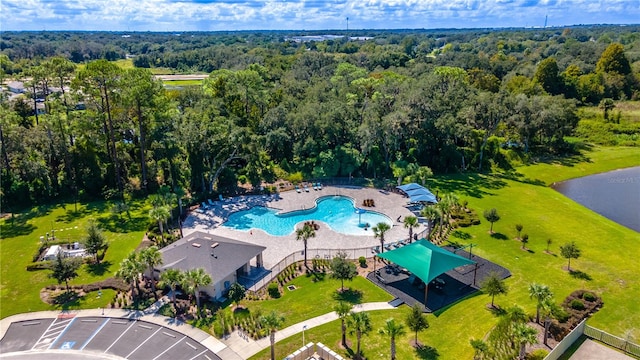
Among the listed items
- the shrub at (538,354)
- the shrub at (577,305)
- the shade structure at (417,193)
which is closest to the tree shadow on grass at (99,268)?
the shade structure at (417,193)

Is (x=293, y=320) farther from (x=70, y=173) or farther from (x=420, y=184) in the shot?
(x=70, y=173)

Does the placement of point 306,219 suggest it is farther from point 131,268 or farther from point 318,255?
point 131,268

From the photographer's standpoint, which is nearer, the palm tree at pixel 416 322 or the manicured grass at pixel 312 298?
the palm tree at pixel 416 322

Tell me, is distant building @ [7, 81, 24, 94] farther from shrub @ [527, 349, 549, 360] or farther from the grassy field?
shrub @ [527, 349, 549, 360]

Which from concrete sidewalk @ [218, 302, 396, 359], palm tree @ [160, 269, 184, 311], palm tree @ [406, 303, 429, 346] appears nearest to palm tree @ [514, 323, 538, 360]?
palm tree @ [406, 303, 429, 346]

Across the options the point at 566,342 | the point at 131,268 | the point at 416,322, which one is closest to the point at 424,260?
the point at 416,322

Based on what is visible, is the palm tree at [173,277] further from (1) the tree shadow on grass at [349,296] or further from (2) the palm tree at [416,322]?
(2) the palm tree at [416,322]

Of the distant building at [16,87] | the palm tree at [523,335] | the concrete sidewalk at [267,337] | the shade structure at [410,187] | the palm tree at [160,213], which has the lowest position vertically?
the concrete sidewalk at [267,337]
